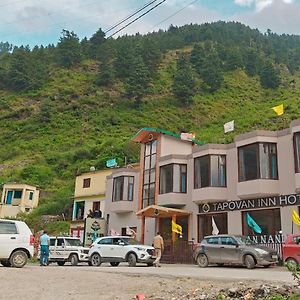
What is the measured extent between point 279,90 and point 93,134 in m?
41.0

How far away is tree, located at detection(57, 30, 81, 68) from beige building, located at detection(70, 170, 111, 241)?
71.7 metres

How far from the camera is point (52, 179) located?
71562 mm

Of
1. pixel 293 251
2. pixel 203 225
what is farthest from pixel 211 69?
pixel 293 251

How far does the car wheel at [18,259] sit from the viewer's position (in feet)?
59.3

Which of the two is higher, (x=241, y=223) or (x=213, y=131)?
(x=213, y=131)

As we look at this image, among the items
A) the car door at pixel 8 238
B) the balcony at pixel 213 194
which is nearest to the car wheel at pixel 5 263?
the car door at pixel 8 238

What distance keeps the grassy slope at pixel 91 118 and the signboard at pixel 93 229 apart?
25.1m

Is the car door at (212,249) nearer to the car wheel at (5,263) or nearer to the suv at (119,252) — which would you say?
the suv at (119,252)

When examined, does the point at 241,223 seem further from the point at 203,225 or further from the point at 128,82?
the point at 128,82

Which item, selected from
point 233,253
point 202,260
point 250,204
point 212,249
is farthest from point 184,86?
point 233,253

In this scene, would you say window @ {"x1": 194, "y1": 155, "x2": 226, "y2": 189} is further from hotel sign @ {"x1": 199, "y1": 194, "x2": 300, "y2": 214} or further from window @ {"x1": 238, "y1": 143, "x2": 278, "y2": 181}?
window @ {"x1": 238, "y1": 143, "x2": 278, "y2": 181}

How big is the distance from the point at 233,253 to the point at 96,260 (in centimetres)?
761

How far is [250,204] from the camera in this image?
25688 mm

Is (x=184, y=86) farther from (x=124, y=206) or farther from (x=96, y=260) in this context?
(x=96, y=260)
